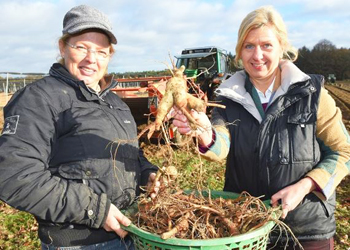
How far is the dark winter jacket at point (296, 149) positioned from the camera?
1.76 meters

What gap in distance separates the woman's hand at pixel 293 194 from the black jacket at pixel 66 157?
80cm

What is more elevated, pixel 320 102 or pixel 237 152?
pixel 320 102

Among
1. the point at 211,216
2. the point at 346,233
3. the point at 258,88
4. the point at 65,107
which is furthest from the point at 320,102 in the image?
the point at 346,233

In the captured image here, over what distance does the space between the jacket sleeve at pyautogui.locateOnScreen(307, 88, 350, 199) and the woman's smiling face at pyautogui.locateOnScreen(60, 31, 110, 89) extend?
4.32ft

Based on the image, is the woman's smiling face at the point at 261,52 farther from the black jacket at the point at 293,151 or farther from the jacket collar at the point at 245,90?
the black jacket at the point at 293,151

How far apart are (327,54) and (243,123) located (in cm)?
7550

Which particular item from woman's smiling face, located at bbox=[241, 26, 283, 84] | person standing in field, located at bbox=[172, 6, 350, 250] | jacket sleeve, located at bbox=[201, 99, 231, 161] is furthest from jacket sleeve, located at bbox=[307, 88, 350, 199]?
jacket sleeve, located at bbox=[201, 99, 231, 161]

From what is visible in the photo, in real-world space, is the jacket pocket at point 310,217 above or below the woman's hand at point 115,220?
below

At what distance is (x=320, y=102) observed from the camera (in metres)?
1.79

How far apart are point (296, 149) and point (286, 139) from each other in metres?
0.08

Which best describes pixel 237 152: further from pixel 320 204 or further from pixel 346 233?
pixel 346 233

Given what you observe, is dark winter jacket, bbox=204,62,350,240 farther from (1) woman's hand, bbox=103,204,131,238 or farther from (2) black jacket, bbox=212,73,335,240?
(1) woman's hand, bbox=103,204,131,238

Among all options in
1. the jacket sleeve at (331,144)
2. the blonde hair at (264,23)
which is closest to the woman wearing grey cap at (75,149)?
the blonde hair at (264,23)

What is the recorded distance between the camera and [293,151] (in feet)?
5.74
